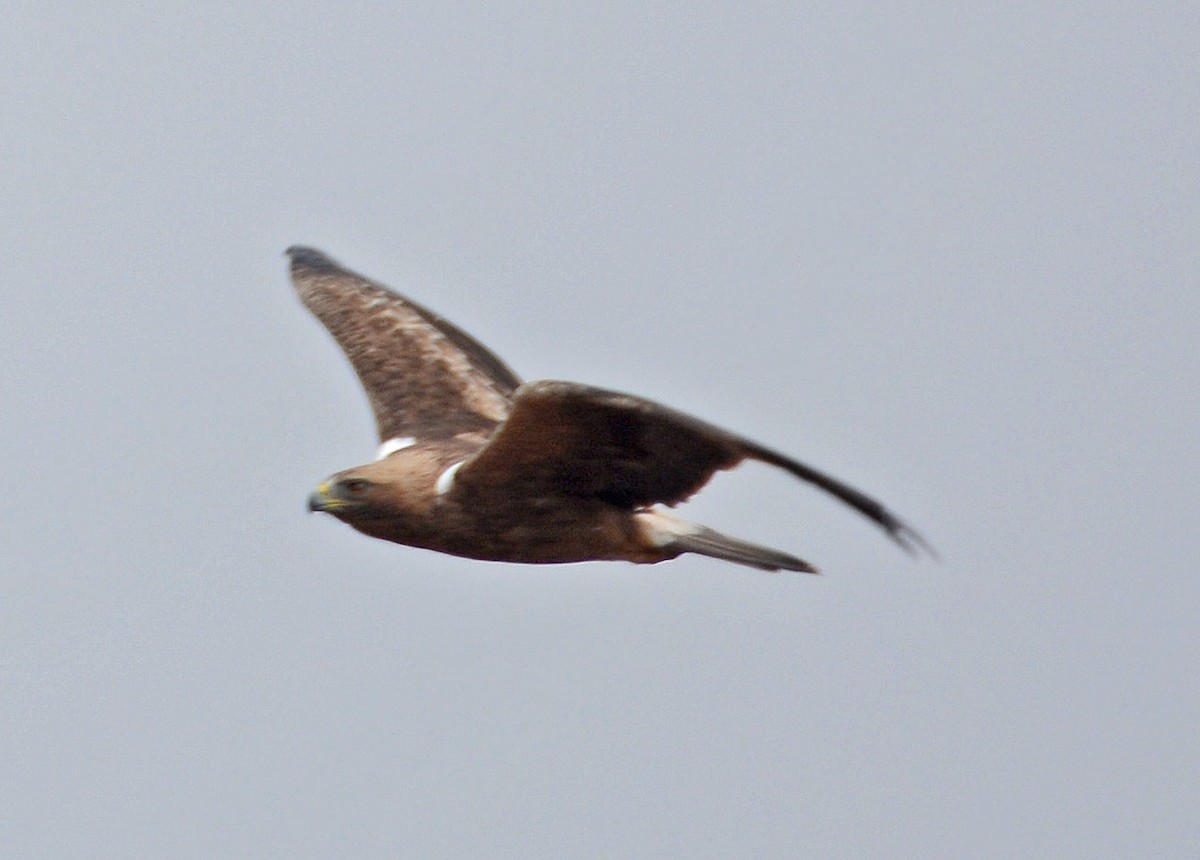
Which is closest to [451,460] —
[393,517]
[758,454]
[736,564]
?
[393,517]

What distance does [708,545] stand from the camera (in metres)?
11.8

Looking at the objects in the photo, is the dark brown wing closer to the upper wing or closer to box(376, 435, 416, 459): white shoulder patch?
box(376, 435, 416, 459): white shoulder patch

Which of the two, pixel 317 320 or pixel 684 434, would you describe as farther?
pixel 317 320

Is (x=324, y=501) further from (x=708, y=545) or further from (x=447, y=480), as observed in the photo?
(x=708, y=545)

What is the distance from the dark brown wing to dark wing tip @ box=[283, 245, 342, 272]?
451 centimetres

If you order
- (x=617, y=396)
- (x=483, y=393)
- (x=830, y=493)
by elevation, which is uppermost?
(x=483, y=393)

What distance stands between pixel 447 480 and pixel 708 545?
1.38 meters

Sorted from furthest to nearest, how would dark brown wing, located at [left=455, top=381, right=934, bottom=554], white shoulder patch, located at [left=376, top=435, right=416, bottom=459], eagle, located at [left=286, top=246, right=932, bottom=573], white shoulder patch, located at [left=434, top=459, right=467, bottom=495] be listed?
white shoulder patch, located at [left=376, top=435, right=416, bottom=459] → white shoulder patch, located at [left=434, top=459, right=467, bottom=495] → eagle, located at [left=286, top=246, right=932, bottom=573] → dark brown wing, located at [left=455, top=381, right=934, bottom=554]

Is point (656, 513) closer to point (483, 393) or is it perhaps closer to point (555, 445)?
point (555, 445)

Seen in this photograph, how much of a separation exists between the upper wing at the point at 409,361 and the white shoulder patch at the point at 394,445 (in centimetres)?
5

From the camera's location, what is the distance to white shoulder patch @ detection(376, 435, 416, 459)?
41.9 feet

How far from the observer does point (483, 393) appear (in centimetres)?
1366

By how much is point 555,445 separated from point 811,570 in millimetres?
1599

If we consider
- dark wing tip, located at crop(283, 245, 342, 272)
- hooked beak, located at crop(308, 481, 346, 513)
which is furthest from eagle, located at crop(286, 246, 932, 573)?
dark wing tip, located at crop(283, 245, 342, 272)
